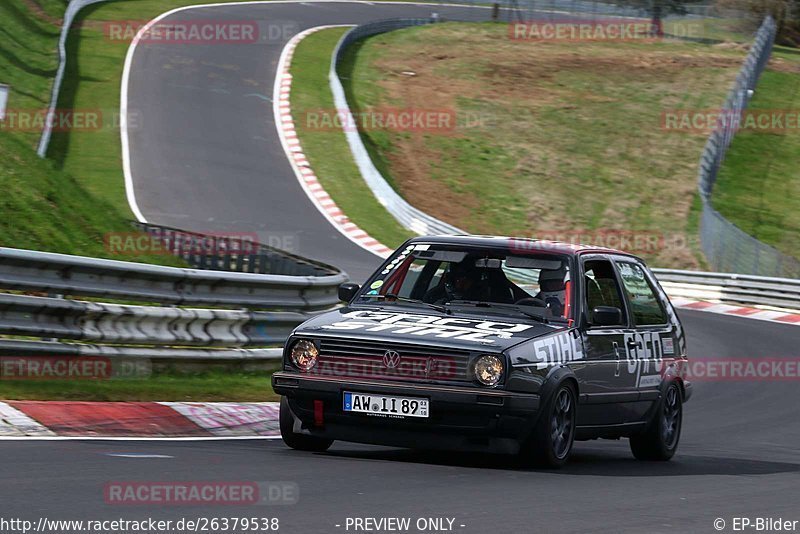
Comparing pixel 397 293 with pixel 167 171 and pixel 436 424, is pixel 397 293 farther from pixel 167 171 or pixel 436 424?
pixel 167 171

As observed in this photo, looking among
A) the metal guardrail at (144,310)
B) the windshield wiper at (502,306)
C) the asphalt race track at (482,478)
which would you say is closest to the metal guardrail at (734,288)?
the asphalt race track at (482,478)

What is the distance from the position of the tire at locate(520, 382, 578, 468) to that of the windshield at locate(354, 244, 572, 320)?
0.66 metres

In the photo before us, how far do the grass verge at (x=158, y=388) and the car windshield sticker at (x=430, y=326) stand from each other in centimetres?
215

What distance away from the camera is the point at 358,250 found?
28.4 m

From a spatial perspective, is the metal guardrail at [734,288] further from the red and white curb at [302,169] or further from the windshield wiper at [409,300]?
the windshield wiper at [409,300]

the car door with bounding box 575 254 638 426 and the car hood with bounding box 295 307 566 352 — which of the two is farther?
the car door with bounding box 575 254 638 426

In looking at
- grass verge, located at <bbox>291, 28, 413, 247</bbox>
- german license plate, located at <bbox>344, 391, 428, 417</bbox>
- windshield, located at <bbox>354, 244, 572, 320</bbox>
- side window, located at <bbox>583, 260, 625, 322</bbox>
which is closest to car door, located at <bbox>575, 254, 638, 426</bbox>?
side window, located at <bbox>583, 260, 625, 322</bbox>

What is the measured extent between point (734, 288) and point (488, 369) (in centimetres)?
2017

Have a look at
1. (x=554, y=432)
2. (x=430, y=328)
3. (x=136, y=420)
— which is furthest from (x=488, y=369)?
(x=136, y=420)

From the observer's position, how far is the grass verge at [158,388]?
9766 millimetres

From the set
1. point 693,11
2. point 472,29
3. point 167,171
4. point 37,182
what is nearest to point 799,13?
point 693,11

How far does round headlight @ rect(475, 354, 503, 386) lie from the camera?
8312mm

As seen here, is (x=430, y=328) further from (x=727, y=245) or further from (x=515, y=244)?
(x=727, y=245)

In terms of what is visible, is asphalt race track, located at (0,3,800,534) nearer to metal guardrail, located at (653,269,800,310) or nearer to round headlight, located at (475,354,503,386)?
round headlight, located at (475,354,503,386)
